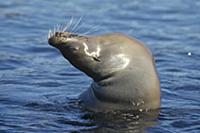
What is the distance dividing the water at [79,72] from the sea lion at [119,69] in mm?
185

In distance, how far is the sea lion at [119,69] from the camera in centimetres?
766

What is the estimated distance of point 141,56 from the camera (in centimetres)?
772

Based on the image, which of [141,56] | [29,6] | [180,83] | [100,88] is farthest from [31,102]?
[29,6]

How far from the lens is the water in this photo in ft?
24.8

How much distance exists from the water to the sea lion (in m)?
0.18

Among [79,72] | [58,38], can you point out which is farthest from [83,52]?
[79,72]

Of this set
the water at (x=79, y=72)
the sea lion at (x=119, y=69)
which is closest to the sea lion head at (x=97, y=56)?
the sea lion at (x=119, y=69)

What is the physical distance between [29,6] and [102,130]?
9429 millimetres

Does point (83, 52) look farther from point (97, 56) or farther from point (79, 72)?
point (79, 72)

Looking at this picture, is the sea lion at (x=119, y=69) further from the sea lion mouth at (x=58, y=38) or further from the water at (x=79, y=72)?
the water at (x=79, y=72)

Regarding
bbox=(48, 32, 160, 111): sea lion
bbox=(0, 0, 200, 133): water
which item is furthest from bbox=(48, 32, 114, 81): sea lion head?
bbox=(0, 0, 200, 133): water

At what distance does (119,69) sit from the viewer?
25.3 ft

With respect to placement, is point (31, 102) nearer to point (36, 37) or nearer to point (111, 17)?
point (36, 37)

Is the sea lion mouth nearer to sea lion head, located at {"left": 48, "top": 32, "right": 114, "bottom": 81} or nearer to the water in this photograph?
sea lion head, located at {"left": 48, "top": 32, "right": 114, "bottom": 81}
